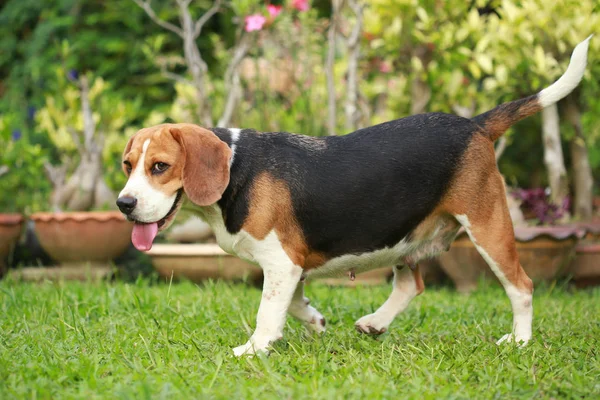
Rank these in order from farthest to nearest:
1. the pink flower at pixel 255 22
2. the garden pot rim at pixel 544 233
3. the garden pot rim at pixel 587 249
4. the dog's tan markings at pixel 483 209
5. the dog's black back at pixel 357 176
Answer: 1. the pink flower at pixel 255 22
2. the garden pot rim at pixel 587 249
3. the garden pot rim at pixel 544 233
4. the dog's tan markings at pixel 483 209
5. the dog's black back at pixel 357 176

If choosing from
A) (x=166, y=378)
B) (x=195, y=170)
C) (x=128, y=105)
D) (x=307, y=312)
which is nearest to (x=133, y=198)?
(x=195, y=170)

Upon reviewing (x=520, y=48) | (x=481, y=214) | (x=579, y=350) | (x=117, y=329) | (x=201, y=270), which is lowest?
(x=201, y=270)

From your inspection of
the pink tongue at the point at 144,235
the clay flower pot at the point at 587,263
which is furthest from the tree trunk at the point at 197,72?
the pink tongue at the point at 144,235

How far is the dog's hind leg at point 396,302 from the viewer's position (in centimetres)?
414

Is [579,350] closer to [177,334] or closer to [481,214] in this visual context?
[481,214]

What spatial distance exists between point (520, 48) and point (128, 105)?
403 centimetres

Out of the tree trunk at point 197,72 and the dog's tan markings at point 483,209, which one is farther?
the tree trunk at point 197,72

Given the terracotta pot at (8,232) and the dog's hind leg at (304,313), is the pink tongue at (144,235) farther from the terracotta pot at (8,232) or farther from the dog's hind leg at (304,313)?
the terracotta pot at (8,232)

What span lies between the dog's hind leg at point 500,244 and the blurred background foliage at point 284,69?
9.47 feet

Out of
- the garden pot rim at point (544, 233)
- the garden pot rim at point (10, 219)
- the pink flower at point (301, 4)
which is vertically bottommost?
the garden pot rim at point (10, 219)

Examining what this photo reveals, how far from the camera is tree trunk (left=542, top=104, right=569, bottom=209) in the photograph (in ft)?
22.6

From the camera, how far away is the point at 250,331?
4.01 meters

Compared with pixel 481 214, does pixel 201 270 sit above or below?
below

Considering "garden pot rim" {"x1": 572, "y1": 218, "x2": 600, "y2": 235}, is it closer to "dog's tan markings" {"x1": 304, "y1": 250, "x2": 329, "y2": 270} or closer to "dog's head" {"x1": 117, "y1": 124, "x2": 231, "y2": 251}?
"dog's tan markings" {"x1": 304, "y1": 250, "x2": 329, "y2": 270}
